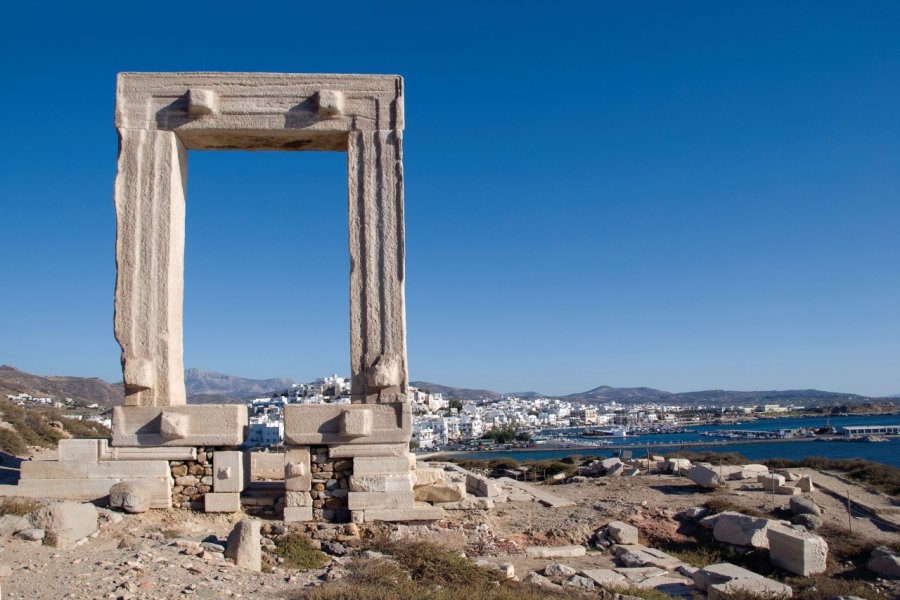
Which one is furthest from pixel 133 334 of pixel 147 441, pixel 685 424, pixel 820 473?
pixel 685 424

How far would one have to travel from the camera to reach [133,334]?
29.4 ft

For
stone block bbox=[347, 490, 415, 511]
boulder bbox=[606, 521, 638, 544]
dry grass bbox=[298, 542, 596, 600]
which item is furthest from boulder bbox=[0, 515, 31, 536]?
boulder bbox=[606, 521, 638, 544]

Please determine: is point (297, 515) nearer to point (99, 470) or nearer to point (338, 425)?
point (338, 425)

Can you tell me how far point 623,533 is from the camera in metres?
9.38

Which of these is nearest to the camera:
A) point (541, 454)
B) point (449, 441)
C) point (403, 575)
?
point (403, 575)

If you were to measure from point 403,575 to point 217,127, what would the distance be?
20.8 feet

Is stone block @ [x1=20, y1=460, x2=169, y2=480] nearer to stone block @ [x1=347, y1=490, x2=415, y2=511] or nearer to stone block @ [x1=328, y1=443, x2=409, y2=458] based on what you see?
stone block @ [x1=328, y1=443, x2=409, y2=458]

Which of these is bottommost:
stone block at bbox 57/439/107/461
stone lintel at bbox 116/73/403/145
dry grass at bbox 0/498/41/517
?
dry grass at bbox 0/498/41/517

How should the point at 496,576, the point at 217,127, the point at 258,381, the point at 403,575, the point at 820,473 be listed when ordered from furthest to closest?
the point at 258,381 → the point at 820,473 → the point at 217,127 → the point at 496,576 → the point at 403,575

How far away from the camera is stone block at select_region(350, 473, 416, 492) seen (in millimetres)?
8586

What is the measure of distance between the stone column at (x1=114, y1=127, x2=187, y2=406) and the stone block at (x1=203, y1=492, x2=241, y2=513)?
1318 millimetres

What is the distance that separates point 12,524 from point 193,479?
246cm

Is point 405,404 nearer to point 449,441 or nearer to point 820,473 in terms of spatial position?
point 820,473

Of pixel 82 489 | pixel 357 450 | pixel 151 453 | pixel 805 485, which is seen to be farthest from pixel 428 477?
pixel 805 485
